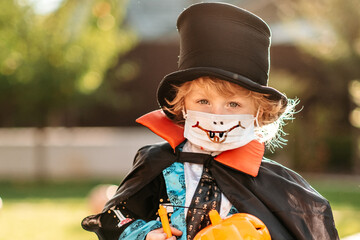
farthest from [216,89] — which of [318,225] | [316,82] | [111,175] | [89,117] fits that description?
[89,117]

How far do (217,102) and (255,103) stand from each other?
236 millimetres

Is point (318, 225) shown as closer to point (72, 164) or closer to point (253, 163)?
point (253, 163)

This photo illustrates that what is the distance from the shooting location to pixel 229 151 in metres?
2.81

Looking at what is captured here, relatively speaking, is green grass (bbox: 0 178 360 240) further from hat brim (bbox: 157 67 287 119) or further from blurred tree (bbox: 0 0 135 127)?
hat brim (bbox: 157 67 287 119)

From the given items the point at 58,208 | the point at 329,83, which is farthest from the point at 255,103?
the point at 329,83

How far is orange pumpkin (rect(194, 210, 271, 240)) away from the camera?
234cm

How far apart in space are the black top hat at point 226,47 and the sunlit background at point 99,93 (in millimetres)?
5752

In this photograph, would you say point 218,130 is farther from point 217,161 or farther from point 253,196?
point 253,196

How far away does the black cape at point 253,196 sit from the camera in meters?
2.66

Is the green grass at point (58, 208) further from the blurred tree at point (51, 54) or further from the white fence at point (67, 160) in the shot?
the blurred tree at point (51, 54)

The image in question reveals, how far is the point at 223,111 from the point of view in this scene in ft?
8.93

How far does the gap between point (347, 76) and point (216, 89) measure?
440 inches

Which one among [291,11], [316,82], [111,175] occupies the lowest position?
[111,175]

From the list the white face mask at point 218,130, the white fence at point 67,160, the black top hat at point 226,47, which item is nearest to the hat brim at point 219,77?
→ the black top hat at point 226,47
